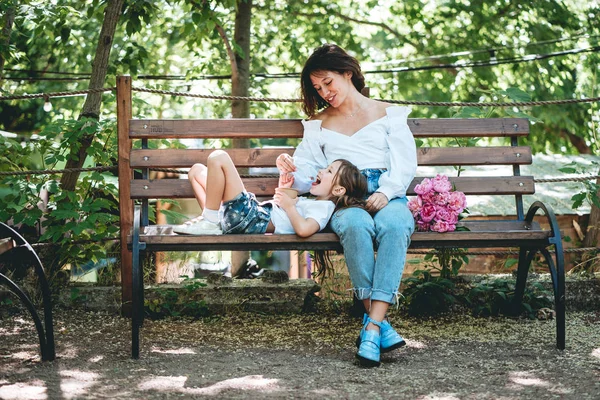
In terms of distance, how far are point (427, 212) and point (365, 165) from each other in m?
0.46

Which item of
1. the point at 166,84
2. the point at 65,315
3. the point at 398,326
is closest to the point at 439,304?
the point at 398,326

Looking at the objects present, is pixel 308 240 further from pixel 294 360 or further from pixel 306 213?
pixel 294 360

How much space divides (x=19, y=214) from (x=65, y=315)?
2.23 feet

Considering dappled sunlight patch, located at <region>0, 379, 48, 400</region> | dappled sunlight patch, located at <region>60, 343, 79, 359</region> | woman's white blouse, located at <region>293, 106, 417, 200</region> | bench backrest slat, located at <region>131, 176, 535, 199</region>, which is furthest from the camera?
bench backrest slat, located at <region>131, 176, 535, 199</region>

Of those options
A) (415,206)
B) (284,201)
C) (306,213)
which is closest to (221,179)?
(284,201)

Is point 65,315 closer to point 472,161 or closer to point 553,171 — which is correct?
point 472,161

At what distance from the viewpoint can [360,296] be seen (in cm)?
343

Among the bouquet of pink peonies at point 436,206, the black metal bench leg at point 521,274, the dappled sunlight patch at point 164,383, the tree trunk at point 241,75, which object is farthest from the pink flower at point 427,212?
the tree trunk at point 241,75

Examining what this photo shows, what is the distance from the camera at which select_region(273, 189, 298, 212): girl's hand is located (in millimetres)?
3580

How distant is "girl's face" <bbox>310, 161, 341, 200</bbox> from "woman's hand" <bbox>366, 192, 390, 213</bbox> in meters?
0.21

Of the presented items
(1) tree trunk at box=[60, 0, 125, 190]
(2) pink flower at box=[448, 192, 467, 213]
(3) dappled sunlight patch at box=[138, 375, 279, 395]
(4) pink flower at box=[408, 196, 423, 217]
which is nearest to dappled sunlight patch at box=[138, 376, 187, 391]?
(3) dappled sunlight patch at box=[138, 375, 279, 395]

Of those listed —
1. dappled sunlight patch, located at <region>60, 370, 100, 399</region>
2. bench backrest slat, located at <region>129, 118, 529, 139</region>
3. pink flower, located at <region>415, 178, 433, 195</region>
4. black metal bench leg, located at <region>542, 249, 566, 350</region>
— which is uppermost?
bench backrest slat, located at <region>129, 118, 529, 139</region>

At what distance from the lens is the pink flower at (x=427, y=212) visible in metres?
3.69

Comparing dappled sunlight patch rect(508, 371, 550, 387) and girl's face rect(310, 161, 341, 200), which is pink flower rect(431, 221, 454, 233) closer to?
girl's face rect(310, 161, 341, 200)
